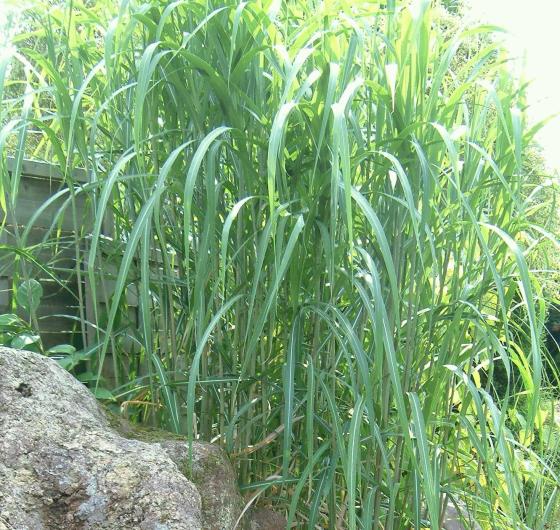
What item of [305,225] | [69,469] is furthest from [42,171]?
[69,469]

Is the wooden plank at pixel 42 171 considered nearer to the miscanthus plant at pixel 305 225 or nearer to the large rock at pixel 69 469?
the miscanthus plant at pixel 305 225

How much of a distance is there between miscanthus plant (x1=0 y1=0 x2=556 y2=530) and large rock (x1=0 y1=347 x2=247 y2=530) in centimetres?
14

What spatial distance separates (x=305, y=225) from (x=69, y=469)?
2.17 ft

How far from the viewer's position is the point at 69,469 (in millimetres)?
1226

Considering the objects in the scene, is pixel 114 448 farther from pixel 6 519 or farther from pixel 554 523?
pixel 554 523

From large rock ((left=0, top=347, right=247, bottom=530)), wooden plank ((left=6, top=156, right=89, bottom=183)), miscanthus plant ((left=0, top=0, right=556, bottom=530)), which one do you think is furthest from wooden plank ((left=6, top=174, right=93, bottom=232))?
large rock ((left=0, top=347, right=247, bottom=530))

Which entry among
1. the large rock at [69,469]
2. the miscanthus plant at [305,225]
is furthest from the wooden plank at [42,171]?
the large rock at [69,469]

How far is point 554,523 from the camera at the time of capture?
2646mm

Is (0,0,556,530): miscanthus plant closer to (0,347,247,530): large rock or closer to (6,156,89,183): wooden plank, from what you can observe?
(0,347,247,530): large rock

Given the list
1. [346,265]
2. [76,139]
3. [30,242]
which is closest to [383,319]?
[346,265]

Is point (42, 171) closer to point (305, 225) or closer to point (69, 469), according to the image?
point (305, 225)

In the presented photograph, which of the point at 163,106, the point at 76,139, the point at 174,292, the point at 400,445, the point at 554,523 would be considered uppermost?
the point at 163,106

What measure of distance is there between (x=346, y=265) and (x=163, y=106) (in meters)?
0.55

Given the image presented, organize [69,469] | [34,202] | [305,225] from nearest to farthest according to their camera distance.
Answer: [69,469] → [305,225] → [34,202]
